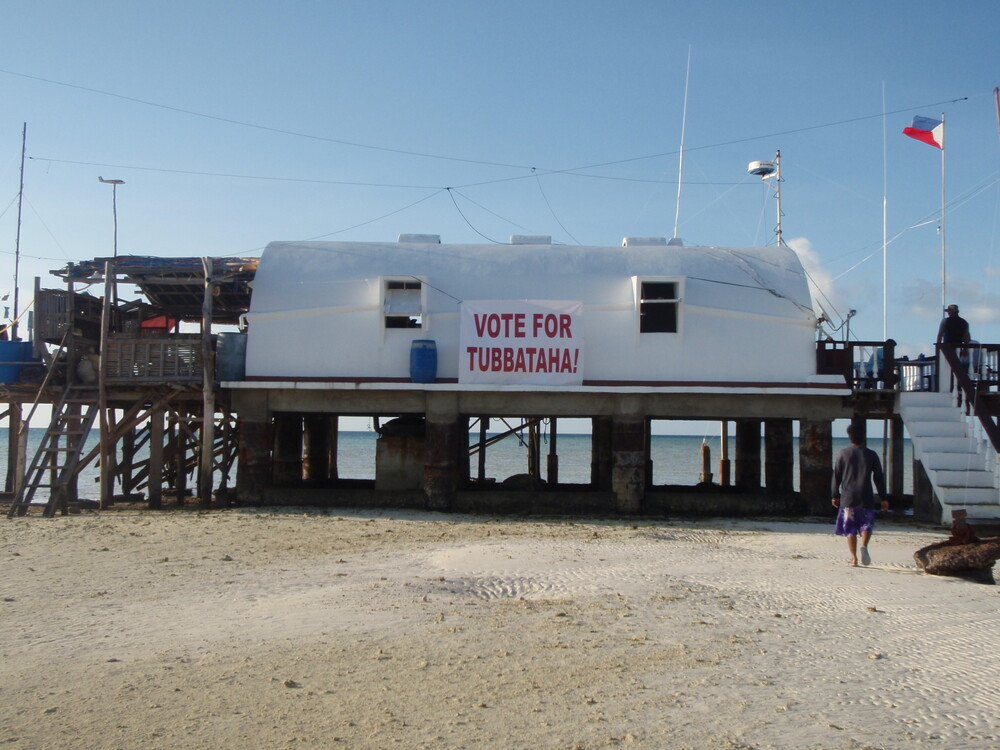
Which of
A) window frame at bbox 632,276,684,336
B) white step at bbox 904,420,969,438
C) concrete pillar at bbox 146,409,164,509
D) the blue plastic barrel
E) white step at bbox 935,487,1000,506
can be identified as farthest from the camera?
concrete pillar at bbox 146,409,164,509

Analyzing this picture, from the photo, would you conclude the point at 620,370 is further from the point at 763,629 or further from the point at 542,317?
the point at 763,629

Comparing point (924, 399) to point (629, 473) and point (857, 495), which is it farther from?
point (857, 495)

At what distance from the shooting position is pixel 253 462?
65.3 feet

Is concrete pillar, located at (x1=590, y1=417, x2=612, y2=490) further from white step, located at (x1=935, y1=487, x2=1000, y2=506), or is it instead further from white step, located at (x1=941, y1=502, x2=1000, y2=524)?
white step, located at (x1=941, y1=502, x2=1000, y2=524)

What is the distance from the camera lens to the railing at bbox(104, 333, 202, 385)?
66.7 ft

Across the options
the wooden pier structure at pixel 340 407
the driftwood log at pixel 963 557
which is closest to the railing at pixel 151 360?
the wooden pier structure at pixel 340 407

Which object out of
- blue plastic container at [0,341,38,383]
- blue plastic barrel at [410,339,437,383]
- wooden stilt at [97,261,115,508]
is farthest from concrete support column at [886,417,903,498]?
blue plastic container at [0,341,38,383]

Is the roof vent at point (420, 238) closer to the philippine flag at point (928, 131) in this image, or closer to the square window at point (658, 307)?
the square window at point (658, 307)

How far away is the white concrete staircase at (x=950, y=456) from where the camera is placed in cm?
1712

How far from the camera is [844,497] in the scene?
11.8 metres

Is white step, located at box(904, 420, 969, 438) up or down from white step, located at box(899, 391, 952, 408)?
down

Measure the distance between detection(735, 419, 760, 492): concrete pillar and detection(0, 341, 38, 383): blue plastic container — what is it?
59.9ft

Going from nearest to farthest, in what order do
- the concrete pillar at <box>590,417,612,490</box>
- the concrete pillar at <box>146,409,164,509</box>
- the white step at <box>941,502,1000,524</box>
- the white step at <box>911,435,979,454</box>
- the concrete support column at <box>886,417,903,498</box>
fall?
the white step at <box>941,502,1000,524</box>
the white step at <box>911,435,979,454</box>
the concrete pillar at <box>146,409,164,509</box>
the concrete pillar at <box>590,417,612,490</box>
the concrete support column at <box>886,417,903,498</box>

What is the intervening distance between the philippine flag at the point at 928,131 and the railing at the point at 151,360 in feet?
59.0
